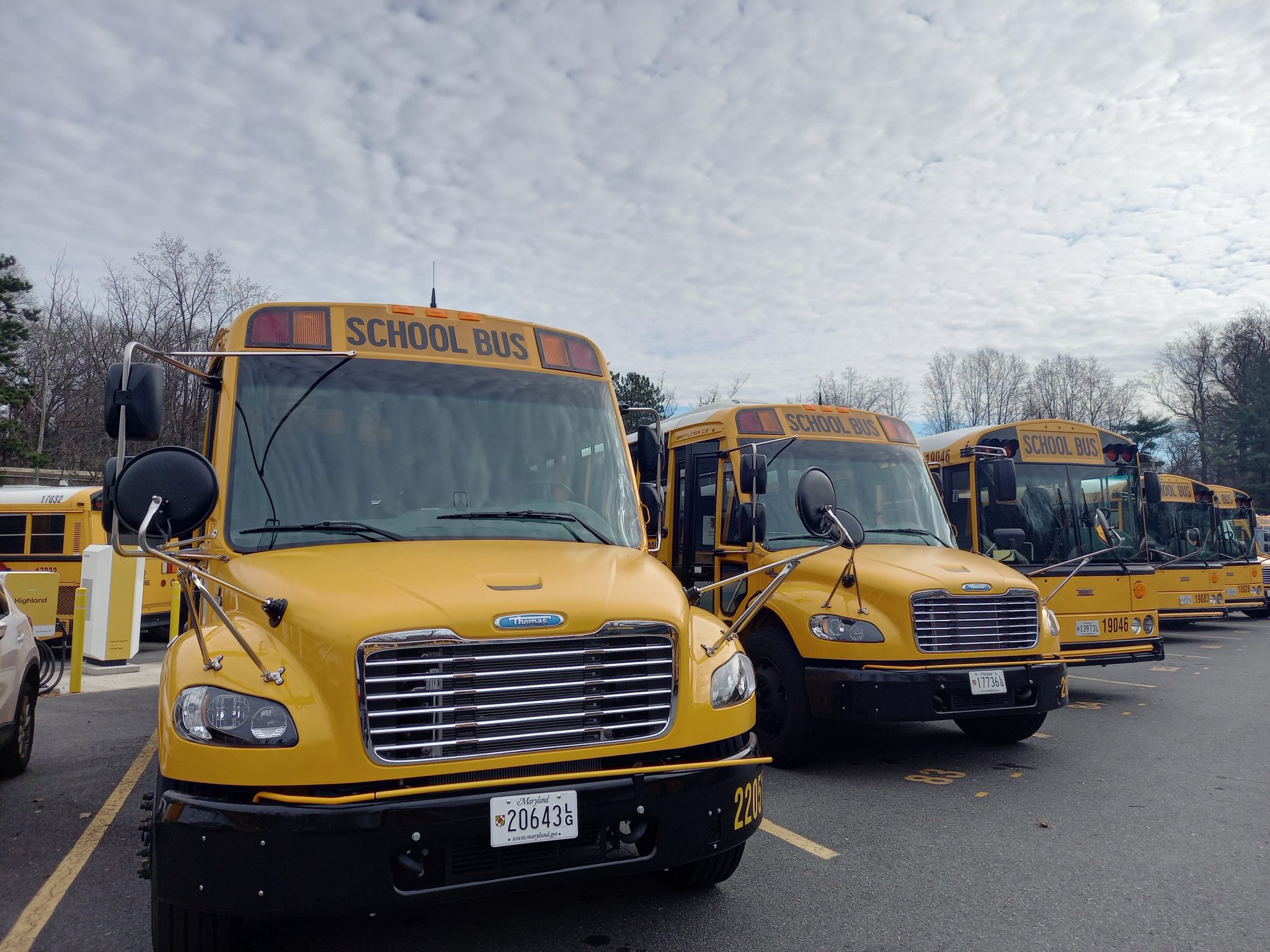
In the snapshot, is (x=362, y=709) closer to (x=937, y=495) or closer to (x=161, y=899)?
(x=161, y=899)

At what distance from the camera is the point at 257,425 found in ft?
13.3

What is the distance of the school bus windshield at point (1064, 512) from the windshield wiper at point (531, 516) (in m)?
6.19

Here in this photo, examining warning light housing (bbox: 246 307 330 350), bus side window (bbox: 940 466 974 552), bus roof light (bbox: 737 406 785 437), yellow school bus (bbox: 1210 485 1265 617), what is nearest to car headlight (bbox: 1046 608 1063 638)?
bus roof light (bbox: 737 406 785 437)

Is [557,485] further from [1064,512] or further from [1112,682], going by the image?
[1112,682]

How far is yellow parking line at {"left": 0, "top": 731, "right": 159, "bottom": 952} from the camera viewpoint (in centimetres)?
370

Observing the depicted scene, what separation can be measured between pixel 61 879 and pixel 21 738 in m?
2.42

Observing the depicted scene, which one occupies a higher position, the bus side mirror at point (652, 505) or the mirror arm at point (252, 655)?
the bus side mirror at point (652, 505)

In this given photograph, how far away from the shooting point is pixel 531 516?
4160mm

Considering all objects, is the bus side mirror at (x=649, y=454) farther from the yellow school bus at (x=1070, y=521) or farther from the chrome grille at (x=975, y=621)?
the yellow school bus at (x=1070, y=521)

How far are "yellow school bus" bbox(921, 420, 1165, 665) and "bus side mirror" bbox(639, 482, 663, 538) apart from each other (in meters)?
5.09

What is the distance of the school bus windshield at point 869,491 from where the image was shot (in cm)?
729

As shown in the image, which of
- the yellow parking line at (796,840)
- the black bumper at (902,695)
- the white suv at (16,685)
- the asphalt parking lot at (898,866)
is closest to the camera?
the asphalt parking lot at (898,866)

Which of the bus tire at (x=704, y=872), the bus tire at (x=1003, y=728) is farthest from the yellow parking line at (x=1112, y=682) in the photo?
the bus tire at (x=704, y=872)

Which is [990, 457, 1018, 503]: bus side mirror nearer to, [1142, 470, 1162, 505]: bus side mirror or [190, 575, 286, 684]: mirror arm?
[1142, 470, 1162, 505]: bus side mirror
